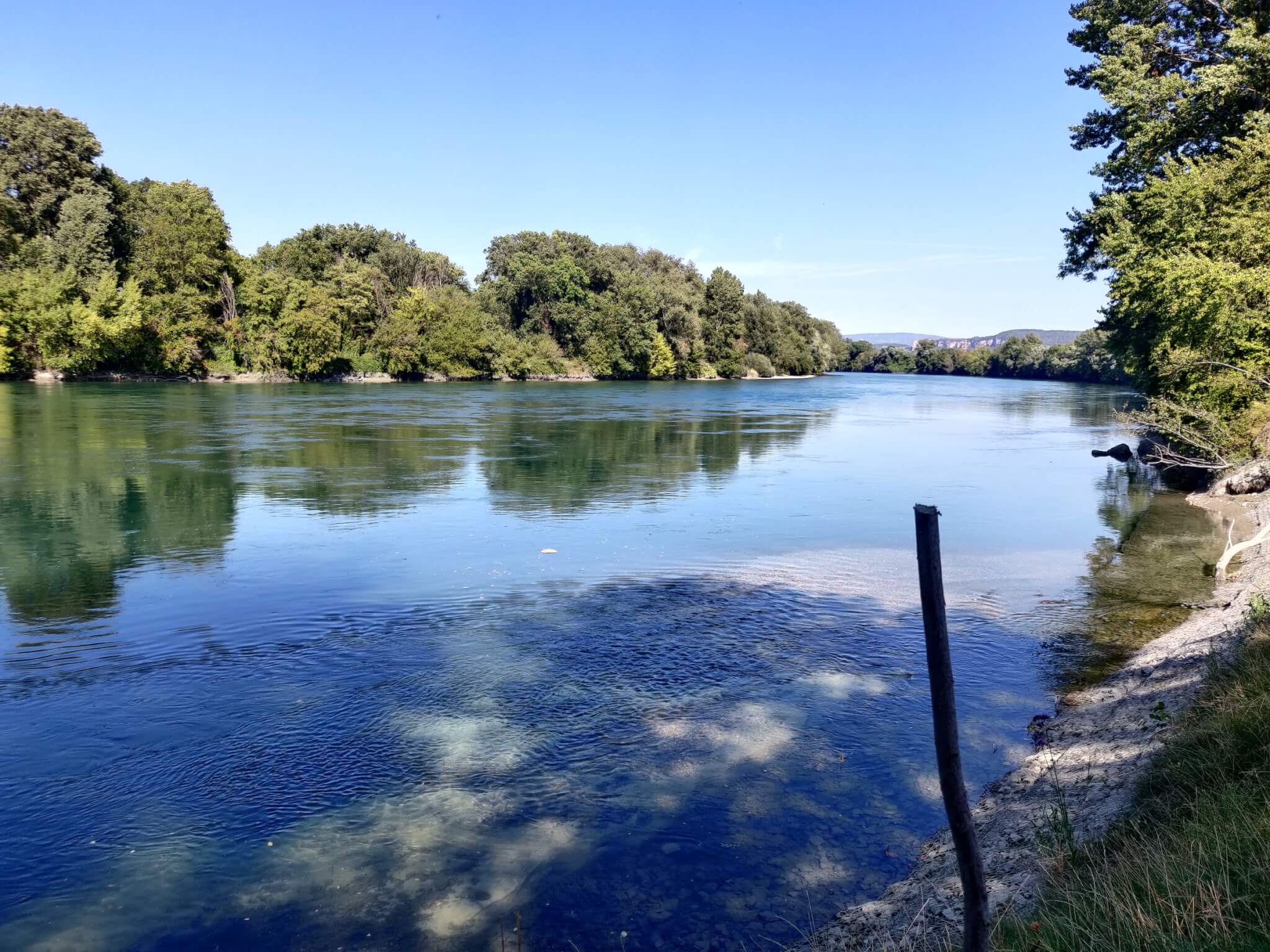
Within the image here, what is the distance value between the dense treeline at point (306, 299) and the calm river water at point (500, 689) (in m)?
59.9

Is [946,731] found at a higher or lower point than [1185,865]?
Result: higher

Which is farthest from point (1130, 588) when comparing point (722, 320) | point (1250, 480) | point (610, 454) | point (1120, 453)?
point (722, 320)

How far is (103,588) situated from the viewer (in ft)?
47.1

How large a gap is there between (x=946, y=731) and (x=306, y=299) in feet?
314

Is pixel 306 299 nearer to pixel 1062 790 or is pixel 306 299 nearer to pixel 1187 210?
pixel 1187 210

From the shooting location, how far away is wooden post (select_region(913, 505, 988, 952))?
12.2 feet

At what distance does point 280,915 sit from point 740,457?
2926 cm

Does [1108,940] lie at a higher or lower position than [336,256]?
lower

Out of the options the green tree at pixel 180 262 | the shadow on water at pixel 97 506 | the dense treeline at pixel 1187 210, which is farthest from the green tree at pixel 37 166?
the dense treeline at pixel 1187 210

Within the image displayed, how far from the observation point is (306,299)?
3556 inches

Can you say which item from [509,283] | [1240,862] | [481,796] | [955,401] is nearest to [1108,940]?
[1240,862]

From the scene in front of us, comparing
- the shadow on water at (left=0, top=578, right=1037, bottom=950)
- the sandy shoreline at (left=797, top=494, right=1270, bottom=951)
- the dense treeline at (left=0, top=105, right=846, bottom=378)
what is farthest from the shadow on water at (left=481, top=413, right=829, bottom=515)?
the dense treeline at (left=0, top=105, right=846, bottom=378)

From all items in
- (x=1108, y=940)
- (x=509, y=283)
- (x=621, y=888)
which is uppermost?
(x=509, y=283)

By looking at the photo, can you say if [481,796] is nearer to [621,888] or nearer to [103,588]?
[621,888]
